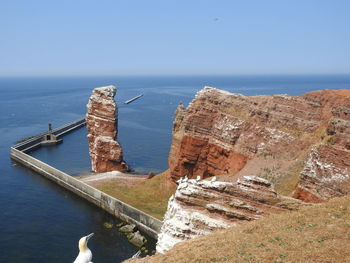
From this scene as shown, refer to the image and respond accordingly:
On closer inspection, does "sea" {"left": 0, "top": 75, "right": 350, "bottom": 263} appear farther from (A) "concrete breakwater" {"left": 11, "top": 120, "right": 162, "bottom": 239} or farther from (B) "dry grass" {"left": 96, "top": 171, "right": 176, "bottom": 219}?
(B) "dry grass" {"left": 96, "top": 171, "right": 176, "bottom": 219}

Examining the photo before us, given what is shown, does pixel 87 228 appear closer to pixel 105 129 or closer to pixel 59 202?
pixel 59 202

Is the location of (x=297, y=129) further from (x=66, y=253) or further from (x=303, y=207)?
(x=66, y=253)

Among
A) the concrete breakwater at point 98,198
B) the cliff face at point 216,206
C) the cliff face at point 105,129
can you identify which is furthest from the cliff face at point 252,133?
the cliff face at point 105,129

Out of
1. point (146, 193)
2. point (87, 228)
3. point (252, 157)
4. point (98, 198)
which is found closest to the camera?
point (252, 157)

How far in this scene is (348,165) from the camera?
2494 centimetres

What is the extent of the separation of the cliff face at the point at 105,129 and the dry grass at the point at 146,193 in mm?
7633

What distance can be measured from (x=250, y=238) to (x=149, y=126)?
300 feet

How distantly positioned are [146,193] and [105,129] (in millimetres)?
16478

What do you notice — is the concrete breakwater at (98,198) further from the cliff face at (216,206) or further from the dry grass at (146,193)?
the cliff face at (216,206)

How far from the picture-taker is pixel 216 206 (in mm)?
21953

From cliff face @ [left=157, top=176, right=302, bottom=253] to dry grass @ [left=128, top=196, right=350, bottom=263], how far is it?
151 centimetres

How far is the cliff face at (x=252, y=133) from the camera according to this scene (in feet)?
121

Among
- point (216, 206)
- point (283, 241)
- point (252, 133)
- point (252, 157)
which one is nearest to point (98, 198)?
point (252, 157)

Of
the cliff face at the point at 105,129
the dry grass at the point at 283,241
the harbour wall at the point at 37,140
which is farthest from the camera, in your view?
the harbour wall at the point at 37,140
